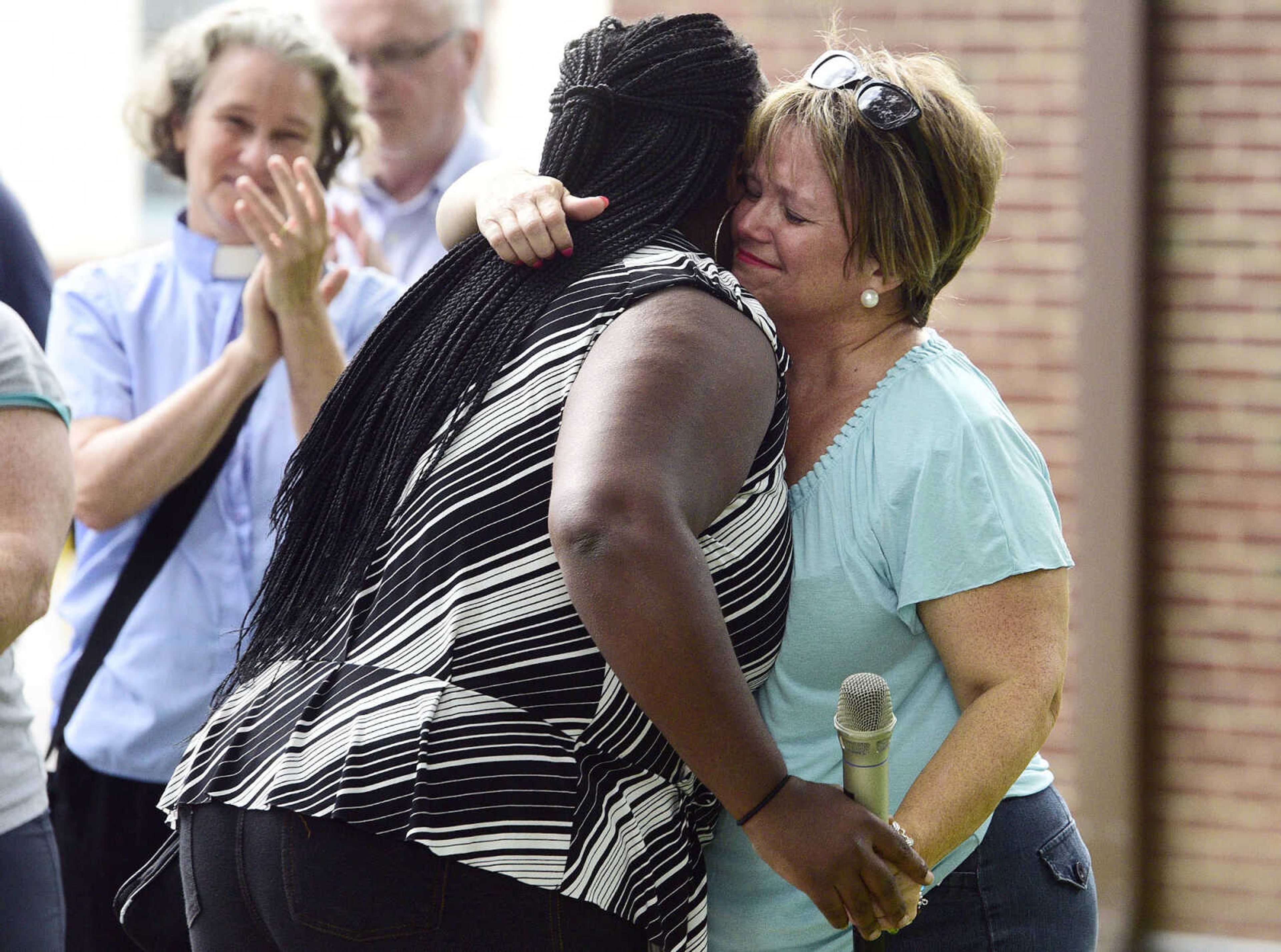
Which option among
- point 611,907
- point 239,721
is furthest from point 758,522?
point 239,721

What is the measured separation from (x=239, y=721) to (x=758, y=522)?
61cm

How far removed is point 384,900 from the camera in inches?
58.9

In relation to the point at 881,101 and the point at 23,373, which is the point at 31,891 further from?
the point at 881,101

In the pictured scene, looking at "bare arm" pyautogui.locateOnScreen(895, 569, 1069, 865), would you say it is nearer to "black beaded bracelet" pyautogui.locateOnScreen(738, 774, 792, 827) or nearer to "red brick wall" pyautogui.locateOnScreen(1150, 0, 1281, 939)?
"black beaded bracelet" pyautogui.locateOnScreen(738, 774, 792, 827)

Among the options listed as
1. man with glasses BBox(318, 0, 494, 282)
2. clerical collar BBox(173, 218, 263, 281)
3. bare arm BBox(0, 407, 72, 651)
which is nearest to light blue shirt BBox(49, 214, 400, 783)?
clerical collar BBox(173, 218, 263, 281)

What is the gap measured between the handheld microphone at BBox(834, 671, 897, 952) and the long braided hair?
0.51m

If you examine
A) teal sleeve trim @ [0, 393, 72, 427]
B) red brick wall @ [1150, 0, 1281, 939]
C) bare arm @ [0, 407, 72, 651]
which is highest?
teal sleeve trim @ [0, 393, 72, 427]

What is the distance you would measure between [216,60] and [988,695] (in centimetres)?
203

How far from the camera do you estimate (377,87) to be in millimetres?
3748

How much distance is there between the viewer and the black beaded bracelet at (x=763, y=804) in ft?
4.93

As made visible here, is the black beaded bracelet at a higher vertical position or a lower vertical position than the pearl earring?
lower

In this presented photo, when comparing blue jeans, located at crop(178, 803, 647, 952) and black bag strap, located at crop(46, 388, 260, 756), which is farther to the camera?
black bag strap, located at crop(46, 388, 260, 756)

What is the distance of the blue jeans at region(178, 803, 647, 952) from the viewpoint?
1497mm

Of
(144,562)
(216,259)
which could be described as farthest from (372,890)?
(216,259)
